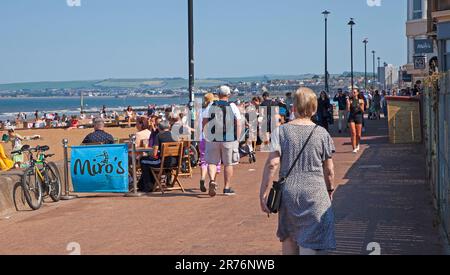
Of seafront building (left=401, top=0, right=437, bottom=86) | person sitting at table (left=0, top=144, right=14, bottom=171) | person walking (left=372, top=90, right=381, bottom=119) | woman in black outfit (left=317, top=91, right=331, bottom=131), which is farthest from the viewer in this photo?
person walking (left=372, top=90, right=381, bottom=119)

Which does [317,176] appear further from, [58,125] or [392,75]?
[392,75]

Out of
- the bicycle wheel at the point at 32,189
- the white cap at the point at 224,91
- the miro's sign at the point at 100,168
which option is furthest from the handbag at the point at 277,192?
the miro's sign at the point at 100,168

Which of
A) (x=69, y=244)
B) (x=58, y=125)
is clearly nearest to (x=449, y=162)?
(x=69, y=244)

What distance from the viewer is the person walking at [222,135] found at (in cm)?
1266

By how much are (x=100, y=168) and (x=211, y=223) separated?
367 centimetres

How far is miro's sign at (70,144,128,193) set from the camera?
1329 centimetres

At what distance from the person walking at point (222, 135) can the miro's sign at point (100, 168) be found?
4.93 ft

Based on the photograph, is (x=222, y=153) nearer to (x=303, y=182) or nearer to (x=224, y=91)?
(x=224, y=91)

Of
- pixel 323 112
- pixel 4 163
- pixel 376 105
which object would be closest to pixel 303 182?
pixel 4 163

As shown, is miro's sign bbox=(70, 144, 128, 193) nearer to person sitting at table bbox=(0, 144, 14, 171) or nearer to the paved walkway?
the paved walkway

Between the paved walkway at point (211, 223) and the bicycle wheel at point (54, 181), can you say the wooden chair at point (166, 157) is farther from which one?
the bicycle wheel at point (54, 181)

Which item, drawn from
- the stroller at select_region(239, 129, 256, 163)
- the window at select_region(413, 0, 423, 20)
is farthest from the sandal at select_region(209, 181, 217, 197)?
the window at select_region(413, 0, 423, 20)

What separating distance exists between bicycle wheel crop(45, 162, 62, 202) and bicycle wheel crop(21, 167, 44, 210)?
1.45ft

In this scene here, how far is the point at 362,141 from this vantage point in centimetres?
2472
